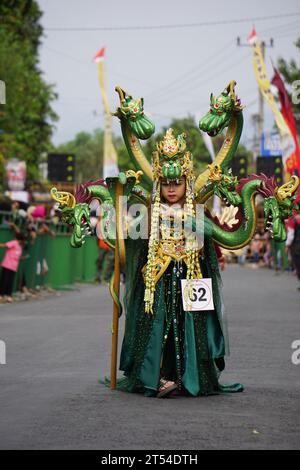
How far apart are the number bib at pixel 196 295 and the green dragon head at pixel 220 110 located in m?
1.32

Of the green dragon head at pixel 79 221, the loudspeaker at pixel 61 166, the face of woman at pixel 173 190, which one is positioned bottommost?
the green dragon head at pixel 79 221

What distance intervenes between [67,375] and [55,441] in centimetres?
351

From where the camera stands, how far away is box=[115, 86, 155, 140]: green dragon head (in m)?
9.94

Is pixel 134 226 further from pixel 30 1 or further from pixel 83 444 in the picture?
pixel 30 1

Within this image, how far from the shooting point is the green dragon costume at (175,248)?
935 centimetres

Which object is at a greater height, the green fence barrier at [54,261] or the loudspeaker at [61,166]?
the loudspeaker at [61,166]

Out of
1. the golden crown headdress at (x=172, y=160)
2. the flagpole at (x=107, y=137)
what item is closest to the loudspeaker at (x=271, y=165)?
the flagpole at (x=107, y=137)

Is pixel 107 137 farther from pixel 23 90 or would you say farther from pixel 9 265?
pixel 9 265

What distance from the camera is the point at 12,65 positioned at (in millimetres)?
39875

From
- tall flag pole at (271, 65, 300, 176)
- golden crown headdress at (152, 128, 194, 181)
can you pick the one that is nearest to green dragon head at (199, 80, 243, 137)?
golden crown headdress at (152, 128, 194, 181)

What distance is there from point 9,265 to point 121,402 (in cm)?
1242

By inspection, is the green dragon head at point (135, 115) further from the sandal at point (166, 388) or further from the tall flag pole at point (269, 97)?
the tall flag pole at point (269, 97)

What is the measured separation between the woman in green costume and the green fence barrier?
11584 millimetres
